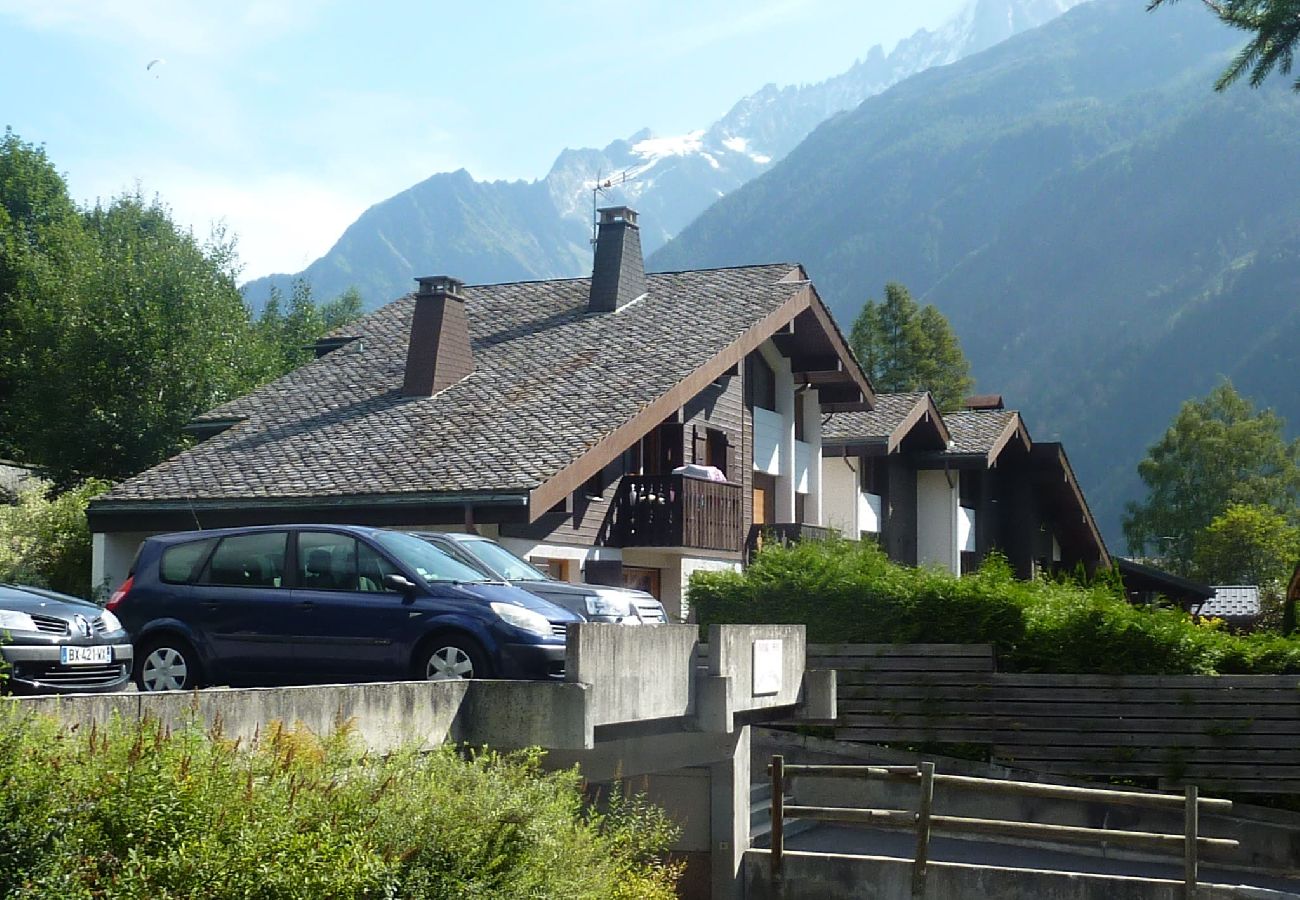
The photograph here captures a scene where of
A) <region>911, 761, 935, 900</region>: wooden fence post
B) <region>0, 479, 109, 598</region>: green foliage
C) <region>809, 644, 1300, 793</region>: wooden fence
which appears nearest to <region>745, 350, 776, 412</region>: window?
<region>809, 644, 1300, 793</region>: wooden fence

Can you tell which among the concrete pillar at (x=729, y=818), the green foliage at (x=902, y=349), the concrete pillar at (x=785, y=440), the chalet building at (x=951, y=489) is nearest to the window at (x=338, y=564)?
the concrete pillar at (x=729, y=818)

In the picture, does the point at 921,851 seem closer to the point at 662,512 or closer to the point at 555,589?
the point at 555,589

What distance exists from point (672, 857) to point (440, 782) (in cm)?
785

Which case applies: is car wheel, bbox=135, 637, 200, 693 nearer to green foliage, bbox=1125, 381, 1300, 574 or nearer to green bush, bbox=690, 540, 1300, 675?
green bush, bbox=690, 540, 1300, 675

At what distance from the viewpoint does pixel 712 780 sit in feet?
53.9

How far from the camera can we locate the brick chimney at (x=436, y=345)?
88.3 ft

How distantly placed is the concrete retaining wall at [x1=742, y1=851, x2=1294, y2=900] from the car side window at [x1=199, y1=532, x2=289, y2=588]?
650cm

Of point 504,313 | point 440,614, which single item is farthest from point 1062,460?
point 440,614

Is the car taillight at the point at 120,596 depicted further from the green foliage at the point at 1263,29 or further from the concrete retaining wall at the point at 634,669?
the green foliage at the point at 1263,29

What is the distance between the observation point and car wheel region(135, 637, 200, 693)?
12938 millimetres

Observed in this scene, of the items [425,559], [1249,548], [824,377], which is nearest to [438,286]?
[824,377]

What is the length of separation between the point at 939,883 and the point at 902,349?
6041cm

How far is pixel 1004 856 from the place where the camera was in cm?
1855

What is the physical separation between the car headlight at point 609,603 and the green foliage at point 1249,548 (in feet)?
162
